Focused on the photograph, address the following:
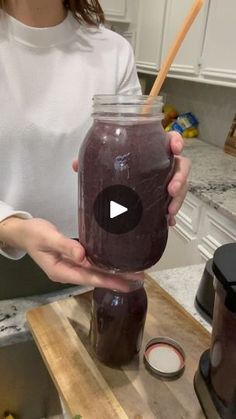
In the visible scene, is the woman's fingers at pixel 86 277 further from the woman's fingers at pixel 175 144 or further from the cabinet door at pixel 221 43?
the cabinet door at pixel 221 43

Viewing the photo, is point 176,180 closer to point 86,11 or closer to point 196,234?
point 86,11

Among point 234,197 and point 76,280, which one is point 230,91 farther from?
point 76,280

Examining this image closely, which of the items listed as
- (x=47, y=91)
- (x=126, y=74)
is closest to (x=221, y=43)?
(x=126, y=74)

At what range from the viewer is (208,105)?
231 cm

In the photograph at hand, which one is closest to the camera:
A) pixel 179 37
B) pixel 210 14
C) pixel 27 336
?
pixel 179 37

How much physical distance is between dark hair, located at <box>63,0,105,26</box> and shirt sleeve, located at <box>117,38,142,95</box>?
85 mm

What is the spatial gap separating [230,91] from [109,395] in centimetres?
193

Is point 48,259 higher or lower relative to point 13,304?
higher

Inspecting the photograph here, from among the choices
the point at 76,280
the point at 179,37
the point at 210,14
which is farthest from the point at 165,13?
the point at 76,280

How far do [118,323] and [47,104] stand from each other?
41 centimetres

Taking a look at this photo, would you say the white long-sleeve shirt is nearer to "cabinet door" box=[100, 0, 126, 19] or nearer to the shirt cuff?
the shirt cuff

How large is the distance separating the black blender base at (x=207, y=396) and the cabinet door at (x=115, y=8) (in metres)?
2.42

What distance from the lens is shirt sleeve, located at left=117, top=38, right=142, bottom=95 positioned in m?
0.79

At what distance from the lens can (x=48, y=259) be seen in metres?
0.50
